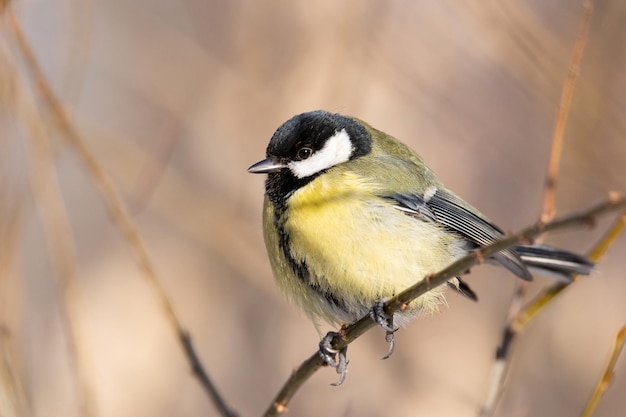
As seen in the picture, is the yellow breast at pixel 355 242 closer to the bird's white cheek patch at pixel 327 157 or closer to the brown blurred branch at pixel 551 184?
the bird's white cheek patch at pixel 327 157

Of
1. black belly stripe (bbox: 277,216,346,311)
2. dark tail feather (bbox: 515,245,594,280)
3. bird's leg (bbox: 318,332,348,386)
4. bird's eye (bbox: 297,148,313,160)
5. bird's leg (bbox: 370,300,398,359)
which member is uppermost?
bird's eye (bbox: 297,148,313,160)

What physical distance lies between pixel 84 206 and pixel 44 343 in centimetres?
118

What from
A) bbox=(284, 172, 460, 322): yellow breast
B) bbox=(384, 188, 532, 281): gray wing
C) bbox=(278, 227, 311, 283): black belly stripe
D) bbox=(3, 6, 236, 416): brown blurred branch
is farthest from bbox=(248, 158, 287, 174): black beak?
bbox=(3, 6, 236, 416): brown blurred branch

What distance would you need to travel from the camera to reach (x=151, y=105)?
4836 mm

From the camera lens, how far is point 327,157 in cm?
275

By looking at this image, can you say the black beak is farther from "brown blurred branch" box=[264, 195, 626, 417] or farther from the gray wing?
"brown blurred branch" box=[264, 195, 626, 417]

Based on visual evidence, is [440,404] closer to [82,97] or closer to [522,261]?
[522,261]

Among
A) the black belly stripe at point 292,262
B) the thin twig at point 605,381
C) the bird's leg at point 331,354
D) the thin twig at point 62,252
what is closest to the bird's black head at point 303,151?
the black belly stripe at point 292,262

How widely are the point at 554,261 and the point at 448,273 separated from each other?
118 centimetres

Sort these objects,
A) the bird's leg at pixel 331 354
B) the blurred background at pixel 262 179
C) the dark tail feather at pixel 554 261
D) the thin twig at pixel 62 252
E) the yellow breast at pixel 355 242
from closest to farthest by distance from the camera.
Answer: the thin twig at pixel 62 252, the bird's leg at pixel 331 354, the yellow breast at pixel 355 242, the dark tail feather at pixel 554 261, the blurred background at pixel 262 179

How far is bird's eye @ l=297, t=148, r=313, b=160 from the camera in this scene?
2713 mm

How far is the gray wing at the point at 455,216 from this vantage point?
2648 millimetres

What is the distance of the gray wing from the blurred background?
76cm

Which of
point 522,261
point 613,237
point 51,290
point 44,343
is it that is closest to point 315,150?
point 522,261
